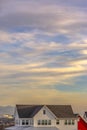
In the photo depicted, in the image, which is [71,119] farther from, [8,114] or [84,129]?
[8,114]

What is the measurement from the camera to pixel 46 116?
70938mm

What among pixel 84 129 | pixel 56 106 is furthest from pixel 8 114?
pixel 84 129

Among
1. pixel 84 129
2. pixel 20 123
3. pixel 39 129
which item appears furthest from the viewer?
pixel 20 123

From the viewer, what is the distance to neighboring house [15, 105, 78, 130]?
70.6 m

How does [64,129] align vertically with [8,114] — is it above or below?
below

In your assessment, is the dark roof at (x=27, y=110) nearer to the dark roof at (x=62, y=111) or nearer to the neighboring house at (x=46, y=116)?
the neighboring house at (x=46, y=116)

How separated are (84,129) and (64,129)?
57351 mm

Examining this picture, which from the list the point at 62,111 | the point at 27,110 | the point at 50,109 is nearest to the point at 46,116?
the point at 50,109

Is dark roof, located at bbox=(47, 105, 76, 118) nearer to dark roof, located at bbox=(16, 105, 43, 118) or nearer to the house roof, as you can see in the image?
the house roof

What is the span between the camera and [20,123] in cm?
7206

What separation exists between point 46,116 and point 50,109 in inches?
65.3

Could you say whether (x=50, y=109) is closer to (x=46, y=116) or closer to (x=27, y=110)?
(x=46, y=116)

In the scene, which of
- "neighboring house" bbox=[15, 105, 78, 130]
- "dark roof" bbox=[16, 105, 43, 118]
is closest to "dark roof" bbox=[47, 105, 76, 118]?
"neighboring house" bbox=[15, 105, 78, 130]

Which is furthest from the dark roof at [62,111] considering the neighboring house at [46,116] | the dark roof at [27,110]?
the dark roof at [27,110]
